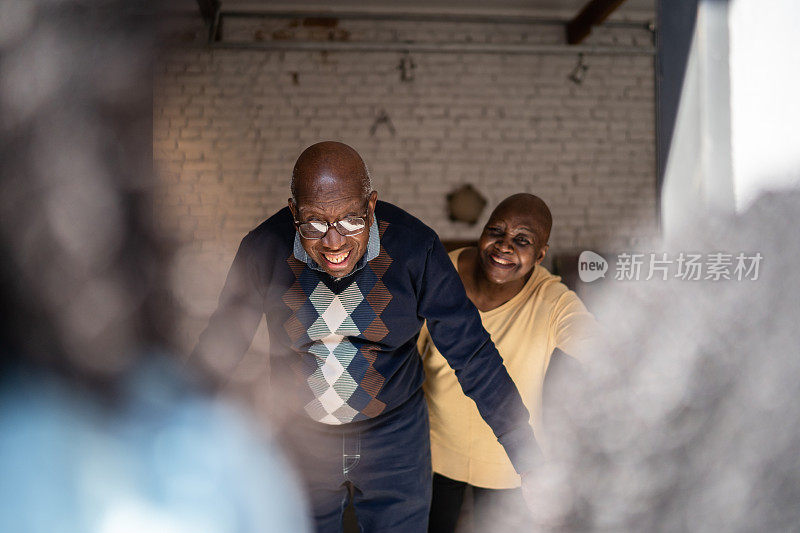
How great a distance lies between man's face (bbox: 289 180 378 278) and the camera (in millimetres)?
778

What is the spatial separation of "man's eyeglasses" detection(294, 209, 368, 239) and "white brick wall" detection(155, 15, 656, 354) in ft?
6.52

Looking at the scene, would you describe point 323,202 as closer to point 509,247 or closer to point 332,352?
point 332,352

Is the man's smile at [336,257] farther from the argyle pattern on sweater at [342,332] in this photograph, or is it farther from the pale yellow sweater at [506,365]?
the pale yellow sweater at [506,365]

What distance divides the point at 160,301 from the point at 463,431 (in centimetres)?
129

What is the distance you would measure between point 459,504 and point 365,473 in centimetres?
40

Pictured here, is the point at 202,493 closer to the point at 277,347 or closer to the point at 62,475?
the point at 62,475

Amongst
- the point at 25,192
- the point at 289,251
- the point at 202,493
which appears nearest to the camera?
the point at 289,251

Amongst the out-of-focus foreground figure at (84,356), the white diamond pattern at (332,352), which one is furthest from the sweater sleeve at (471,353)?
the out-of-focus foreground figure at (84,356)

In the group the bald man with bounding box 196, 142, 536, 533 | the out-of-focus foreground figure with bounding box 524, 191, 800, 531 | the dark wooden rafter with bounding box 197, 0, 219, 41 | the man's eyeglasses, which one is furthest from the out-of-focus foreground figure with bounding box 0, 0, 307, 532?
the dark wooden rafter with bounding box 197, 0, 219, 41

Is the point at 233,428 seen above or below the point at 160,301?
below

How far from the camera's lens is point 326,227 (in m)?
0.80

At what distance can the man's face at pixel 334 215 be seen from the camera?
30.6 inches

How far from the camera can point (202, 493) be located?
124 cm

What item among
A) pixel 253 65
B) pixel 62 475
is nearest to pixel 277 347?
pixel 62 475
